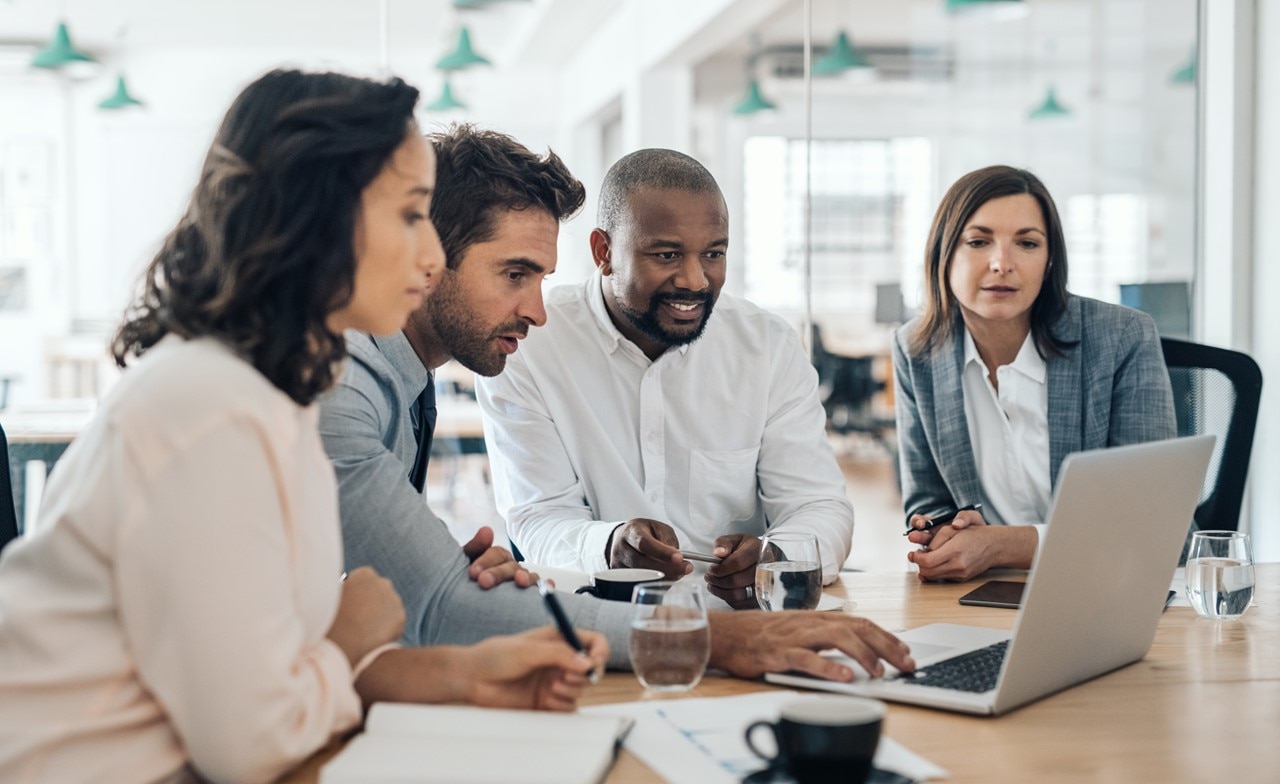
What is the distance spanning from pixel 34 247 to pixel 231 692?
3.13m

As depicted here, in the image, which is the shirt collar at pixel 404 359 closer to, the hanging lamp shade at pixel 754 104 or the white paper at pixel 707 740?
the white paper at pixel 707 740

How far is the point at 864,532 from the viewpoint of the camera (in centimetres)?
624

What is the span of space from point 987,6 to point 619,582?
4944 mm

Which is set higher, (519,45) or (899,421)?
(519,45)

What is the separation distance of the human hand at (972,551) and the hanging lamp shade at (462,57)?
→ 2.93 meters

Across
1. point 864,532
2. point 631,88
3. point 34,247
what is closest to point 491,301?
point 34,247

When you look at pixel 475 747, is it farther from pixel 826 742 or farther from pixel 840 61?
pixel 840 61

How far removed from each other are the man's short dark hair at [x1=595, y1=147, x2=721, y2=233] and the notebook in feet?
4.34

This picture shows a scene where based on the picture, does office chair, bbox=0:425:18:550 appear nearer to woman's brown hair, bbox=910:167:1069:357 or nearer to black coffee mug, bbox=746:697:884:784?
black coffee mug, bbox=746:697:884:784

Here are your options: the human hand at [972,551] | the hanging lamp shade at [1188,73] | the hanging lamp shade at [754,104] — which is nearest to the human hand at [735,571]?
the human hand at [972,551]

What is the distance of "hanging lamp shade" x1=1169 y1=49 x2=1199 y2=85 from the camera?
3291 millimetres

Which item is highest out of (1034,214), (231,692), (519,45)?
(519,45)

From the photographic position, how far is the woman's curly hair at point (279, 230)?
100cm

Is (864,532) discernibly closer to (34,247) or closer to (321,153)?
(34,247)
